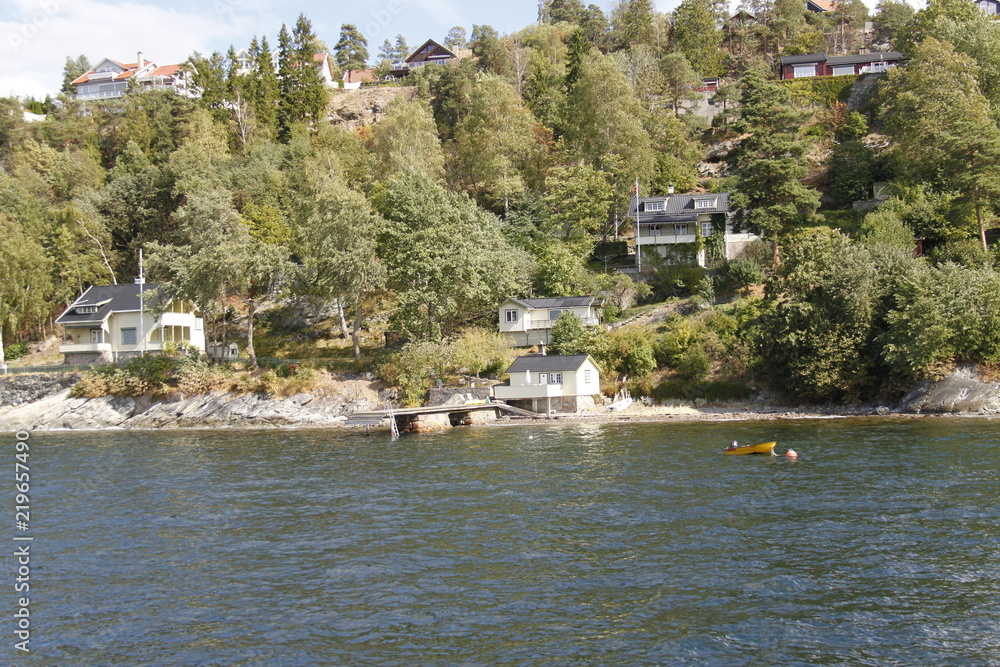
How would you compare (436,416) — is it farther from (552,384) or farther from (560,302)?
(560,302)

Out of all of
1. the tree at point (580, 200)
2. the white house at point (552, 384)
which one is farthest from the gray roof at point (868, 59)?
the white house at point (552, 384)

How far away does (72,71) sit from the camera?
503 feet

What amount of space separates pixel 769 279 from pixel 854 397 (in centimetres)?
1068

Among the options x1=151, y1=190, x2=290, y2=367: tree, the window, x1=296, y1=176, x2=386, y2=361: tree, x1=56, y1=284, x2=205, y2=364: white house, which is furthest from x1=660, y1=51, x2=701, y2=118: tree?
x1=56, y1=284, x2=205, y2=364: white house

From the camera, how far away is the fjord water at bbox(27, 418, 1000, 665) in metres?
17.2

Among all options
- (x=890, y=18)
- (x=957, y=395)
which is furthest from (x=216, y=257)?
(x=890, y=18)

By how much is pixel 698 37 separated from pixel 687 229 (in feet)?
170

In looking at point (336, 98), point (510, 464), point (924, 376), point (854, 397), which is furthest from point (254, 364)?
point (336, 98)

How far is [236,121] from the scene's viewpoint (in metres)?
103

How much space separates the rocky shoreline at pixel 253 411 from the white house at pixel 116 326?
21.9ft

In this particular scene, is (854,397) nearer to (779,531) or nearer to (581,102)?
(779,531)

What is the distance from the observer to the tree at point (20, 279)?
234 feet

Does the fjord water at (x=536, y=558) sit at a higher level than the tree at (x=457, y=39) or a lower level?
lower

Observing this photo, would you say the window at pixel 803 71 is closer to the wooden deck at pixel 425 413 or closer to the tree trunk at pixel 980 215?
the tree trunk at pixel 980 215
